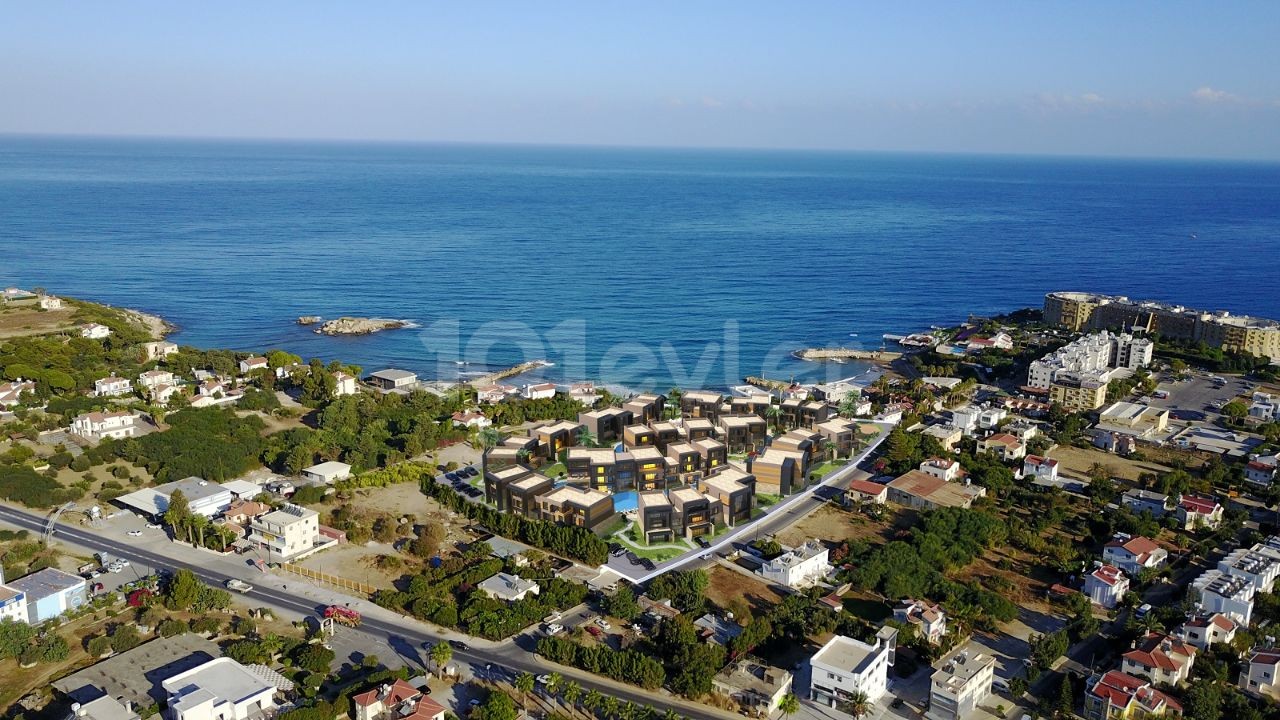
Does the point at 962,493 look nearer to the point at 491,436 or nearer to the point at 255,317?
the point at 491,436

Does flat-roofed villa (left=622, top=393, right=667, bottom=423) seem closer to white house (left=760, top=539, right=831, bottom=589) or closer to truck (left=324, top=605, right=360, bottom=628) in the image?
white house (left=760, top=539, right=831, bottom=589)

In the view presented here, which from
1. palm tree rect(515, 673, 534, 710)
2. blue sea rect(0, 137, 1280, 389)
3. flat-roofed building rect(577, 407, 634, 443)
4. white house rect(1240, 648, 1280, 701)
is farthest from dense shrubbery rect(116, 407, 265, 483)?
white house rect(1240, 648, 1280, 701)

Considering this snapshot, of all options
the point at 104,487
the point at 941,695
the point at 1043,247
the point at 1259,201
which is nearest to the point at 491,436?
the point at 104,487

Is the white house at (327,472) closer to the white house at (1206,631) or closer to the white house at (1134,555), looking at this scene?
the white house at (1134,555)

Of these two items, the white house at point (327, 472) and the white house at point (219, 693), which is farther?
the white house at point (327, 472)

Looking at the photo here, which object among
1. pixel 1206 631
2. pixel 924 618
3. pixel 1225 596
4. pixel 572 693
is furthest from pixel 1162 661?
pixel 572 693

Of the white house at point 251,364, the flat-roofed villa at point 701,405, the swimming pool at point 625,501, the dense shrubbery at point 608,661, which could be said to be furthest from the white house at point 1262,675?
the white house at point 251,364

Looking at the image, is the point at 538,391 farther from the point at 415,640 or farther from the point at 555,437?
the point at 415,640
